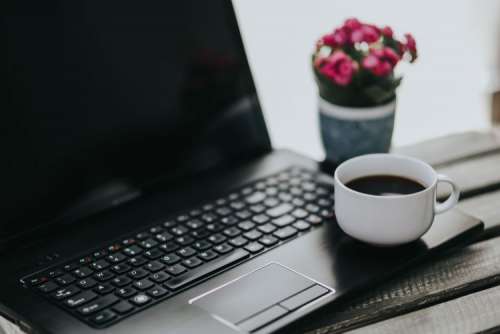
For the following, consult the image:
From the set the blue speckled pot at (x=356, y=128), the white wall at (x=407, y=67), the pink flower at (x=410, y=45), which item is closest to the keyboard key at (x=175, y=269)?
the blue speckled pot at (x=356, y=128)

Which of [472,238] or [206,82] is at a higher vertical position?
[206,82]

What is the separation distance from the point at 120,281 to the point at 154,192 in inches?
8.5

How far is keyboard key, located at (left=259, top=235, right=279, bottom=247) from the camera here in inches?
28.6

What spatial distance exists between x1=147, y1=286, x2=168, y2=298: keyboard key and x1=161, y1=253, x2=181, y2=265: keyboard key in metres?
0.04

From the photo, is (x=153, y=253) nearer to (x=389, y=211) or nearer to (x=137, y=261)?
(x=137, y=261)

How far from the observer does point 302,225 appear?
0.76m

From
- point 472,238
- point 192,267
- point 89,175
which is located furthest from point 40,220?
point 472,238

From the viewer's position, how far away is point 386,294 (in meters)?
0.67

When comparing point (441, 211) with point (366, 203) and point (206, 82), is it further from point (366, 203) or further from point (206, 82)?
point (206, 82)

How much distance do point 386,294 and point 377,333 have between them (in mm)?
56

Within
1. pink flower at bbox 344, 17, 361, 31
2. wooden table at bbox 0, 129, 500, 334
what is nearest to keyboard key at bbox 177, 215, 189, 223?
wooden table at bbox 0, 129, 500, 334

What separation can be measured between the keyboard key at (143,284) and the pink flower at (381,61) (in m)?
0.40

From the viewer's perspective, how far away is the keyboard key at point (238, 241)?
73 cm

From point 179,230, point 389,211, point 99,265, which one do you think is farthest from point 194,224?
point 389,211
